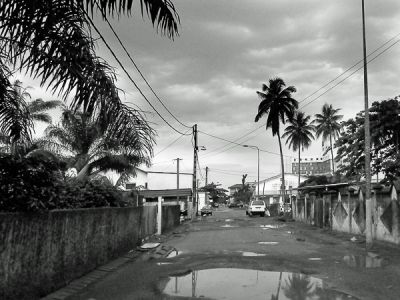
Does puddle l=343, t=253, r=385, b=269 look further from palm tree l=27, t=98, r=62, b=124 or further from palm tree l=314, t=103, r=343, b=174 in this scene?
palm tree l=314, t=103, r=343, b=174

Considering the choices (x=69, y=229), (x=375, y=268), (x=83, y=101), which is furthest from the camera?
(x=375, y=268)

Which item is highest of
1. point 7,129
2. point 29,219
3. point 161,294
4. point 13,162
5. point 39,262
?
point 7,129

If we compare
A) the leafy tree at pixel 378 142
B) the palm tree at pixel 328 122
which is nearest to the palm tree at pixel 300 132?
the palm tree at pixel 328 122

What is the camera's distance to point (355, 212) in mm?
22031

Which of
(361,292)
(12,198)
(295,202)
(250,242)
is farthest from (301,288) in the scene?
(295,202)

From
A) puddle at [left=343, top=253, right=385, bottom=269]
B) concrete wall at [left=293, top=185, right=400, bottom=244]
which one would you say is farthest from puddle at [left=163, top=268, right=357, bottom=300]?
concrete wall at [left=293, top=185, right=400, bottom=244]

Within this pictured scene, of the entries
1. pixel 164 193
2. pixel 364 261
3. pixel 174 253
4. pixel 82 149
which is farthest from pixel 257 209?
pixel 364 261

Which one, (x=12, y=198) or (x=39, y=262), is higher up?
(x=12, y=198)

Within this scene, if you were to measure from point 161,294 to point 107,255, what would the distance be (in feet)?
16.2

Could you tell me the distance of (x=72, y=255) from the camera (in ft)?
33.1

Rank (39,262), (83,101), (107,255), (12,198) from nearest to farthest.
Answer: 1. (83,101)
2. (12,198)
3. (39,262)
4. (107,255)

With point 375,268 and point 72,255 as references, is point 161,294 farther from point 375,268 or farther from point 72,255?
point 375,268

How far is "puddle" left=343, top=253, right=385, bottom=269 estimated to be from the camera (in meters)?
12.2

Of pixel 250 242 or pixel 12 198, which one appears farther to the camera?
pixel 250 242
